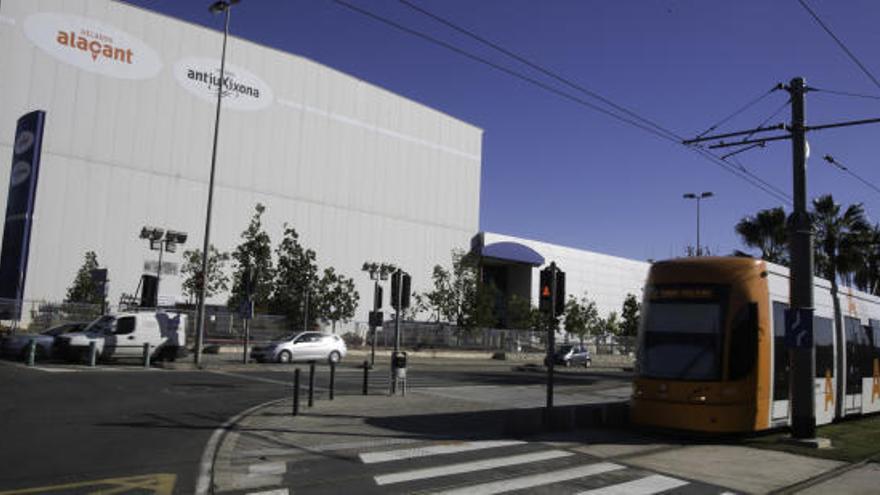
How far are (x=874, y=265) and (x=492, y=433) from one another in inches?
1212

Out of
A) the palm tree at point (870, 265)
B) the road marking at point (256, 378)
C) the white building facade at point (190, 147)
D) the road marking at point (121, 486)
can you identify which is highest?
the white building facade at point (190, 147)

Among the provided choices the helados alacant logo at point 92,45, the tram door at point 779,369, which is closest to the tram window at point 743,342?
the tram door at point 779,369

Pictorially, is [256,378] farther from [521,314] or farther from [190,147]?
[521,314]

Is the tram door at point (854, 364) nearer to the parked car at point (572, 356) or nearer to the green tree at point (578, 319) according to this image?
the parked car at point (572, 356)

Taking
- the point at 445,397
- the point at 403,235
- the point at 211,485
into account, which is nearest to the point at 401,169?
the point at 403,235

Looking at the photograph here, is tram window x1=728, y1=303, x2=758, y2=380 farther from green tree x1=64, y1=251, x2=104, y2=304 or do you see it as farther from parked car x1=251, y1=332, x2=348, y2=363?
green tree x1=64, y1=251, x2=104, y2=304

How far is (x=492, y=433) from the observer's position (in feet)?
45.1

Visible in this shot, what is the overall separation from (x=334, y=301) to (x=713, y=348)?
123 ft

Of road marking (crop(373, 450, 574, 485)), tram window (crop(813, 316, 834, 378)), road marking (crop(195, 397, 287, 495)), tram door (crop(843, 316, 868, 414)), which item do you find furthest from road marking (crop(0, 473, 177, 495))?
tram door (crop(843, 316, 868, 414))

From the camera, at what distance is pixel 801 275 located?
14977 mm

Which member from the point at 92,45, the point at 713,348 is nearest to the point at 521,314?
the point at 92,45

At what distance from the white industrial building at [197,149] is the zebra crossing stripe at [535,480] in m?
43.6

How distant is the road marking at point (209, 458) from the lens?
27.2 ft

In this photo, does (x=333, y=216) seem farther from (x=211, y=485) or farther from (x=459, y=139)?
(x=211, y=485)
